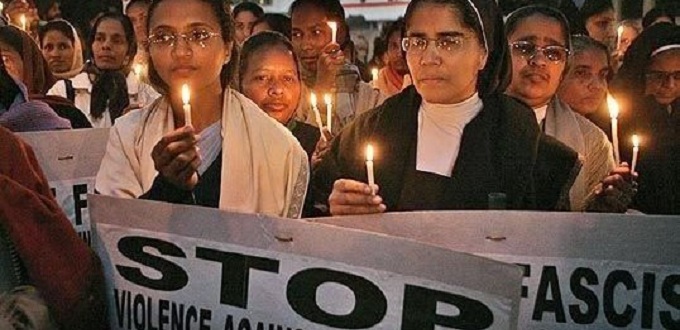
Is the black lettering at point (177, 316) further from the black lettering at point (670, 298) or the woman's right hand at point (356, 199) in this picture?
the black lettering at point (670, 298)

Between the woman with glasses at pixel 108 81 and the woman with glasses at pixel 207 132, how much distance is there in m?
3.12

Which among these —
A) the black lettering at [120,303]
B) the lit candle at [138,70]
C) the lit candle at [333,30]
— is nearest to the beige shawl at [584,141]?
the black lettering at [120,303]

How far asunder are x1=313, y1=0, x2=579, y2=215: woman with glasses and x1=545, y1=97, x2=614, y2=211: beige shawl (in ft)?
1.60

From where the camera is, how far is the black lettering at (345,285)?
2342mm

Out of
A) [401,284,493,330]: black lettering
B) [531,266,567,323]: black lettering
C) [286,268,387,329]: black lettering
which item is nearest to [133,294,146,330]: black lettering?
[286,268,387,329]: black lettering

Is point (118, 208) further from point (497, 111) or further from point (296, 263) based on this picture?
point (497, 111)

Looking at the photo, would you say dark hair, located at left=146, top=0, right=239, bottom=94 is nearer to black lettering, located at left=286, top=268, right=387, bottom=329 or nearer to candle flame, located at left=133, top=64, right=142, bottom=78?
black lettering, located at left=286, top=268, right=387, bottom=329

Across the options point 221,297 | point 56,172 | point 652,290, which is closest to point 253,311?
point 221,297

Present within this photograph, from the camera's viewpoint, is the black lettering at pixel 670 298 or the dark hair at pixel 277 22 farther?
the dark hair at pixel 277 22

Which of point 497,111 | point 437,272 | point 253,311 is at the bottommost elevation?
point 253,311

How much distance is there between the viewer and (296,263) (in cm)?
245

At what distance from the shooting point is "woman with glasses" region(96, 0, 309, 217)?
3197 millimetres

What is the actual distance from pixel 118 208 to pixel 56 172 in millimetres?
1351

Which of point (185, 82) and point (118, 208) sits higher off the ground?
point (185, 82)
